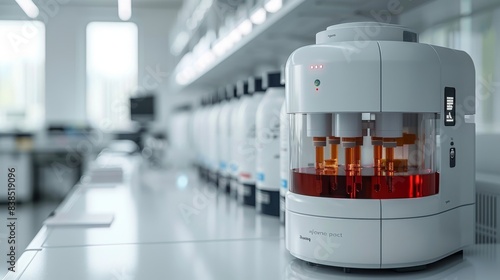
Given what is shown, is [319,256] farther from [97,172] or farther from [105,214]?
[97,172]

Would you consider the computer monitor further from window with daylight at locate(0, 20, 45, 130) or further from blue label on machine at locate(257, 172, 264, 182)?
blue label on machine at locate(257, 172, 264, 182)

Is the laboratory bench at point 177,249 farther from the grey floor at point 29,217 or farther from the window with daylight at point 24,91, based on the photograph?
the window with daylight at point 24,91

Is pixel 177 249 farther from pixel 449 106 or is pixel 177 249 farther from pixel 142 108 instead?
pixel 142 108

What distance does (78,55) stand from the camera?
8.14 meters

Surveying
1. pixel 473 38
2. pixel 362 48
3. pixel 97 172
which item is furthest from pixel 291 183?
pixel 97 172

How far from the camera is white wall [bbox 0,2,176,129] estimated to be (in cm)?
805

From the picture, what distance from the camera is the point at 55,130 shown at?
26.4 feet

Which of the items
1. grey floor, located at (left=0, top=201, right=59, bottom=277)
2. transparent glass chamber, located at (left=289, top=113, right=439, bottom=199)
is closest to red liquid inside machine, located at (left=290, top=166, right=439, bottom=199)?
transparent glass chamber, located at (left=289, top=113, right=439, bottom=199)

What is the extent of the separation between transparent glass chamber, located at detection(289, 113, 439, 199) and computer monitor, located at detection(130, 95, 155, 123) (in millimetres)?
4291

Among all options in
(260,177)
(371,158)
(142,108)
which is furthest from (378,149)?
(142,108)

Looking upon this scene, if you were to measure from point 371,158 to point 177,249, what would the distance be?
495 millimetres

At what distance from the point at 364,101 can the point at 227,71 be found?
84.3 inches

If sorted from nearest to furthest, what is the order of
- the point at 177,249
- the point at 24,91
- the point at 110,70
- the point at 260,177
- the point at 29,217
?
the point at 177,249 → the point at 260,177 → the point at 29,217 → the point at 24,91 → the point at 110,70

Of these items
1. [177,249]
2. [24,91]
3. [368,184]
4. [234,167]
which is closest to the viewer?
[368,184]
